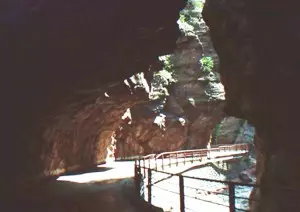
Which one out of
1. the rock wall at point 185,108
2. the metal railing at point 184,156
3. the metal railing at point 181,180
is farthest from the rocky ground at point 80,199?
the rock wall at point 185,108

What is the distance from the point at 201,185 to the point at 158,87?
41.1 feet

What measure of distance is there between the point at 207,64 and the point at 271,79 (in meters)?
32.9

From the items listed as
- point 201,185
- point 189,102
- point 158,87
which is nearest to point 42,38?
point 201,185

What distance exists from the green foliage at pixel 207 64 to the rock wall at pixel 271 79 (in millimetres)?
30427

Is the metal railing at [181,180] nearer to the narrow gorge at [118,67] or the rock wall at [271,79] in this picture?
the narrow gorge at [118,67]

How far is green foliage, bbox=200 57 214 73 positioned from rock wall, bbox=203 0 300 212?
3043 cm

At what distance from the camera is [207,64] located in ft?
139

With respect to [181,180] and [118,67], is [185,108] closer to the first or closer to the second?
[118,67]

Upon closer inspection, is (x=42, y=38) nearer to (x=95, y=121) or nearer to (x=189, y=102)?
(x=95, y=121)

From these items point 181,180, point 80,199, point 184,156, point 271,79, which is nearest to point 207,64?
point 184,156

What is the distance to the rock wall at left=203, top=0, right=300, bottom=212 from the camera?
9.37 m

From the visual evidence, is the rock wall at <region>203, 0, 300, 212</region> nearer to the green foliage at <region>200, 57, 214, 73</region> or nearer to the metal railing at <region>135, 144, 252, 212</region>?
the metal railing at <region>135, 144, 252, 212</region>

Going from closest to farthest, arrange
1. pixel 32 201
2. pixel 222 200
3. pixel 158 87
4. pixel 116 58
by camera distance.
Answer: pixel 32 201
pixel 116 58
pixel 222 200
pixel 158 87

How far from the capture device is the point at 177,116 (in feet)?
128
